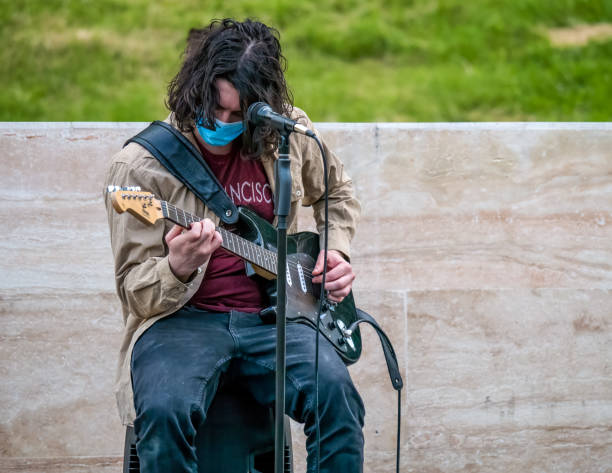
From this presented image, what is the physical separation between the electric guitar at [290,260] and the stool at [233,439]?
290mm

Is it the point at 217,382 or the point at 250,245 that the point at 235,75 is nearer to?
Result: the point at 250,245

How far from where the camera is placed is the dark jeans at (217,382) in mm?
2236

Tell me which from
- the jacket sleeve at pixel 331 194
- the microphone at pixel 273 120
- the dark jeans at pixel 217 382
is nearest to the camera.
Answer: the microphone at pixel 273 120

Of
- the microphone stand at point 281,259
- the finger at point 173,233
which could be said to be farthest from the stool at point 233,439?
the finger at point 173,233

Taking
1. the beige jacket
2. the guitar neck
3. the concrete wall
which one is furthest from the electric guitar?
the concrete wall

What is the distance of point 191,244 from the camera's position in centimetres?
224

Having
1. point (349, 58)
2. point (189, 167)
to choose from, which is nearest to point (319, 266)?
point (189, 167)

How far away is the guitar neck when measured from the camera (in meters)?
2.31

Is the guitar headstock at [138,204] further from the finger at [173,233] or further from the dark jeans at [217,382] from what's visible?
the dark jeans at [217,382]

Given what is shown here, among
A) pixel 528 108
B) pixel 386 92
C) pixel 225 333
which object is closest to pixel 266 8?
pixel 386 92

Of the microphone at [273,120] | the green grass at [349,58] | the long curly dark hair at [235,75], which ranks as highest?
the green grass at [349,58]

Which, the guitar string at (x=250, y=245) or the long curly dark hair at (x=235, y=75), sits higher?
the long curly dark hair at (x=235, y=75)

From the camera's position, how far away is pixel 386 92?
5156 mm

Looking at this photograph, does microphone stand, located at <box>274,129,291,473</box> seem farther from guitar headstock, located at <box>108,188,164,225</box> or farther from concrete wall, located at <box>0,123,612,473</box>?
concrete wall, located at <box>0,123,612,473</box>
